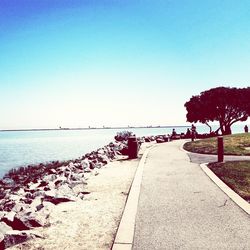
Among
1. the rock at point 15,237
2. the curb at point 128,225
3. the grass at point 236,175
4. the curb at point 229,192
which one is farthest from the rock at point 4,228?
the grass at point 236,175

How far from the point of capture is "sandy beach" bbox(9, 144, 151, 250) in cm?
535

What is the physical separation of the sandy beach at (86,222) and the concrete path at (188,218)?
1.80 ft

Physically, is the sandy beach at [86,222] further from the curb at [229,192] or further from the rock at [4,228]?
the curb at [229,192]

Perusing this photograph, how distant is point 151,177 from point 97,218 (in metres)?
4.84

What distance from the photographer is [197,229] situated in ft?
19.0

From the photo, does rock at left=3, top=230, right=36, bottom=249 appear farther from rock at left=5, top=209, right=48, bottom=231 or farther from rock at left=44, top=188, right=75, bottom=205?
rock at left=44, top=188, right=75, bottom=205

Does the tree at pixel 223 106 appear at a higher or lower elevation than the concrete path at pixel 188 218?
higher

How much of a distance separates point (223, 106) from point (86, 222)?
4983 cm

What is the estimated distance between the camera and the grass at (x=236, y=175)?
889 cm

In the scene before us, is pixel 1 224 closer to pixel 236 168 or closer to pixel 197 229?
pixel 197 229

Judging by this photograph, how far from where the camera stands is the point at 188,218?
6.46m

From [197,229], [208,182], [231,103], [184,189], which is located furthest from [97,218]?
[231,103]

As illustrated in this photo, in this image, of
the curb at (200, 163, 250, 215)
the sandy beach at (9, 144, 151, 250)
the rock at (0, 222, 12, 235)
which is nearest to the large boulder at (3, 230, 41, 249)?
the sandy beach at (9, 144, 151, 250)

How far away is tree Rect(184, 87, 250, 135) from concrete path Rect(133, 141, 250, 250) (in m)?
44.8
